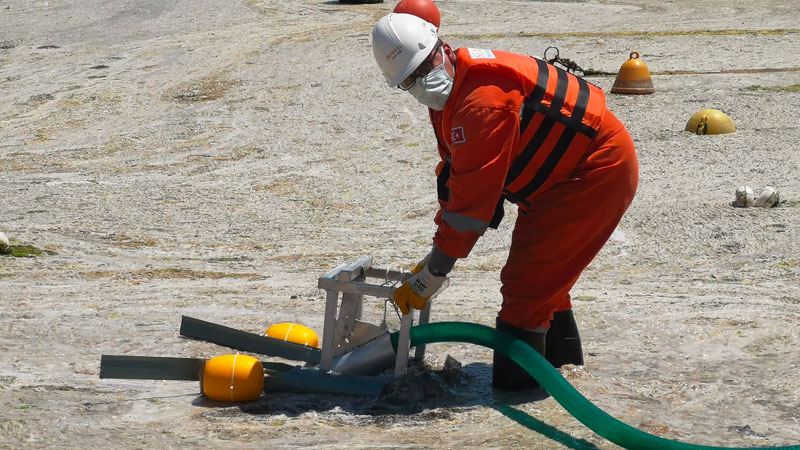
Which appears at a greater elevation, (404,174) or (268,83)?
(268,83)

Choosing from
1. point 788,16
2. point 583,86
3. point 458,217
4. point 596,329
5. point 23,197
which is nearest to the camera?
point 458,217

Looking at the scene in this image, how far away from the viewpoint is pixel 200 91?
13.3 metres

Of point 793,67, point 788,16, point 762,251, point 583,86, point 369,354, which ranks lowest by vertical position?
point 369,354

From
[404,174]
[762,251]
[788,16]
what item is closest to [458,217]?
[762,251]

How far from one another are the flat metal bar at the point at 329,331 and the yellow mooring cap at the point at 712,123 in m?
6.89

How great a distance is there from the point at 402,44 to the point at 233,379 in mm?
1536

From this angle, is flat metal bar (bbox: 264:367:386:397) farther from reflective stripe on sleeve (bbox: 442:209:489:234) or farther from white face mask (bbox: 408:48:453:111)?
white face mask (bbox: 408:48:453:111)

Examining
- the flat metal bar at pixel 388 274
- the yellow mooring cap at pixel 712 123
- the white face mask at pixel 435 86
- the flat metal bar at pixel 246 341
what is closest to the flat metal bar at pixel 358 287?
the flat metal bar at pixel 388 274

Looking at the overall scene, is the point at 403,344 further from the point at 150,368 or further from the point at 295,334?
the point at 150,368

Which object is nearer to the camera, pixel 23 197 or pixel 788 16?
pixel 23 197

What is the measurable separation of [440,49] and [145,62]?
40.3 feet

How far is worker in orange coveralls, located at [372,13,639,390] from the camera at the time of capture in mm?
3643

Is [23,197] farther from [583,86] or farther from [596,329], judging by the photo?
[583,86]

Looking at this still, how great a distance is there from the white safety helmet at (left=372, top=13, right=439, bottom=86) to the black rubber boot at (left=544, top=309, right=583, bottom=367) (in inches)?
54.4
